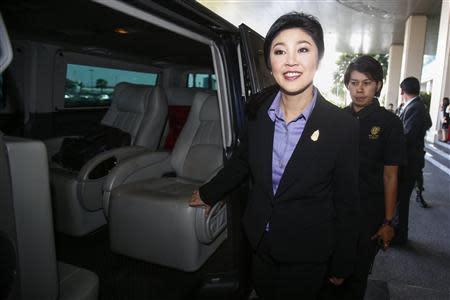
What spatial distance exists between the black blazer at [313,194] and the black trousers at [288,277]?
44 mm

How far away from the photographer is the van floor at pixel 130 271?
236 cm

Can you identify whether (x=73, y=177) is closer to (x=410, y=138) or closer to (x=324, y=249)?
(x=324, y=249)

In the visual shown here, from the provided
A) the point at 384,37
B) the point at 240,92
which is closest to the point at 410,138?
the point at 240,92

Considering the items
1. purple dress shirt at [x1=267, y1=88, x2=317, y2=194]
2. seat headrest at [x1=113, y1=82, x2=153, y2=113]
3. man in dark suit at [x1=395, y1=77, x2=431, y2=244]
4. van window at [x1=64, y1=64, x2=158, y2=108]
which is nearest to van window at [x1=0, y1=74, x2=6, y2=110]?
van window at [x1=64, y1=64, x2=158, y2=108]

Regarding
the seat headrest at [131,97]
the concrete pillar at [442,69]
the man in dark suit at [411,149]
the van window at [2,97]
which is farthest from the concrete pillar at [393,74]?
the van window at [2,97]

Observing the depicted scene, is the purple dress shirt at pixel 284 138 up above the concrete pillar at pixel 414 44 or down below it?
below

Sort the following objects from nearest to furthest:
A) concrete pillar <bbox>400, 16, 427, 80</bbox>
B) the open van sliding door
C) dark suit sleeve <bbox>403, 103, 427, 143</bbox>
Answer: the open van sliding door < dark suit sleeve <bbox>403, 103, 427, 143</bbox> < concrete pillar <bbox>400, 16, 427, 80</bbox>

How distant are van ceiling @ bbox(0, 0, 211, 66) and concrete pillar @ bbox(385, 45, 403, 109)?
1651 centimetres

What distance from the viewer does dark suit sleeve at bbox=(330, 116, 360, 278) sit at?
4.03 ft

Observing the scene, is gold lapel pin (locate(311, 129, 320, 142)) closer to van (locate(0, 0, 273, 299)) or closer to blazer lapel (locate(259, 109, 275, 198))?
blazer lapel (locate(259, 109, 275, 198))

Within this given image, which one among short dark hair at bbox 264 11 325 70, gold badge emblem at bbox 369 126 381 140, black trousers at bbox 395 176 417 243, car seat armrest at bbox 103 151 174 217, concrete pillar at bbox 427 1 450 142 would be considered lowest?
black trousers at bbox 395 176 417 243

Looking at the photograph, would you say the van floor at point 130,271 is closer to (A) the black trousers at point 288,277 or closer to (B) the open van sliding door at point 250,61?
(A) the black trousers at point 288,277

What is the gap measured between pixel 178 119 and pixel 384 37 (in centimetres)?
1732

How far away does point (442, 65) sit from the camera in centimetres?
993
